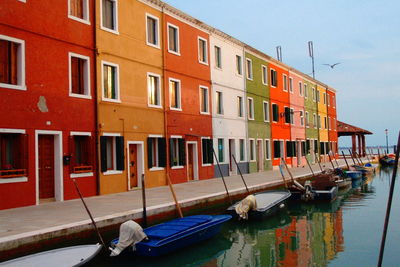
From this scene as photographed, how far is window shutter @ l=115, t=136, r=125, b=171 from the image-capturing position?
15719 mm

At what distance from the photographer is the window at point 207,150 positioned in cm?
2173

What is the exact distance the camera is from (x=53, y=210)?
1137 cm

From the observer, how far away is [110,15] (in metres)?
16.2

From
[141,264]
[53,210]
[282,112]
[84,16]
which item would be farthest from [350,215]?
[282,112]

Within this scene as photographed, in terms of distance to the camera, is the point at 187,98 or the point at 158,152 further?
the point at 187,98

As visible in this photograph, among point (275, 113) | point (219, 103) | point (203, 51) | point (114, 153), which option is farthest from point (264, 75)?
point (114, 153)

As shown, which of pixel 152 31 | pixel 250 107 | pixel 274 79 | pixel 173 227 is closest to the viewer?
pixel 173 227

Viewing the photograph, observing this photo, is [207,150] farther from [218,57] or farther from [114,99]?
[114,99]

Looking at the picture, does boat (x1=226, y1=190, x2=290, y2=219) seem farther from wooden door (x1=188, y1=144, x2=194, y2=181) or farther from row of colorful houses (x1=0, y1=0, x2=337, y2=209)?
wooden door (x1=188, y1=144, x2=194, y2=181)

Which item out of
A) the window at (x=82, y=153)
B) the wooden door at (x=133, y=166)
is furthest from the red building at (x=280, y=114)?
the window at (x=82, y=153)

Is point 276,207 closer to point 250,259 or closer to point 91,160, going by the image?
point 250,259

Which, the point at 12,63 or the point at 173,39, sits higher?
the point at 173,39

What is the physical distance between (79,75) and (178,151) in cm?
653

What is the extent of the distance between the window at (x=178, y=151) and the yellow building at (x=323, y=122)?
24.6 m
